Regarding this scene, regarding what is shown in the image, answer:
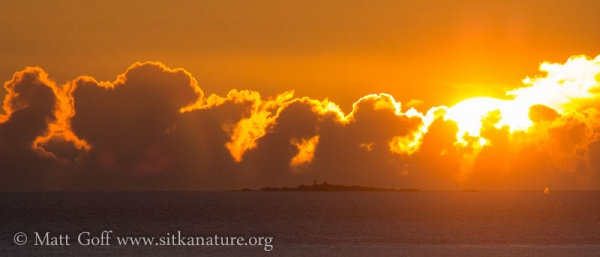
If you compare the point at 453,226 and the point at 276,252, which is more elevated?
the point at 453,226

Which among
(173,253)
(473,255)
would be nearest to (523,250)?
(473,255)

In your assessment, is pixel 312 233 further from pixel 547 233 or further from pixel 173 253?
pixel 173 253

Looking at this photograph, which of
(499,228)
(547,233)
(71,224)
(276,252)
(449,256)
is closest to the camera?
(449,256)

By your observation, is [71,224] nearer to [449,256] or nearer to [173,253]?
[173,253]

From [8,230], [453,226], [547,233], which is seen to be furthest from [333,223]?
[8,230]

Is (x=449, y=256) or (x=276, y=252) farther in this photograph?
(x=276, y=252)

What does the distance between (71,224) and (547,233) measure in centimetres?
8356

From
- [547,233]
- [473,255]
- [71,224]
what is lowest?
[473,255]

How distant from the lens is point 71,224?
154 m

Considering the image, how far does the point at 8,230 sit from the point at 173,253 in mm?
69516

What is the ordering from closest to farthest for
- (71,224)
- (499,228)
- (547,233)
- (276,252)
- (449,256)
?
1. (449,256)
2. (276,252)
3. (547,233)
4. (499,228)
5. (71,224)

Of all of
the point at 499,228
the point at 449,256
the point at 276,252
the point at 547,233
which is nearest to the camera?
the point at 449,256

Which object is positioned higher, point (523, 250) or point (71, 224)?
point (71, 224)

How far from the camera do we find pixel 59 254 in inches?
2660
